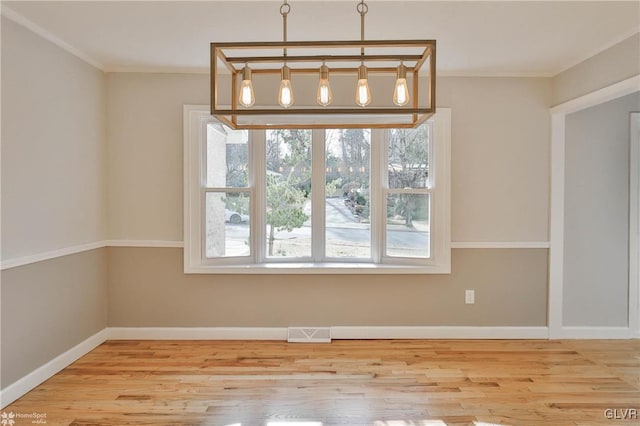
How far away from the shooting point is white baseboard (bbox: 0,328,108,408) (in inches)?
103

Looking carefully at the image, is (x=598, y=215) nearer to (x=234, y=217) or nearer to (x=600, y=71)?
(x=600, y=71)

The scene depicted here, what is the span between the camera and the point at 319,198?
3895mm

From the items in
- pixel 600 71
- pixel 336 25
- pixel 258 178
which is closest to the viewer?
pixel 336 25

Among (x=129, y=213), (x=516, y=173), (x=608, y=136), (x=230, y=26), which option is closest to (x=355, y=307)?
(x=516, y=173)

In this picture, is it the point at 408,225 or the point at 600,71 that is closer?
the point at 600,71

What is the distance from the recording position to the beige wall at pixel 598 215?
378 centimetres

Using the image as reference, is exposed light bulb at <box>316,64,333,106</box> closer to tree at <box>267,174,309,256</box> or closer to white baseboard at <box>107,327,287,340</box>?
tree at <box>267,174,309,256</box>

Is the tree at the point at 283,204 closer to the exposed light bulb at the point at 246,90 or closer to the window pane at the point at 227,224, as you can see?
the window pane at the point at 227,224

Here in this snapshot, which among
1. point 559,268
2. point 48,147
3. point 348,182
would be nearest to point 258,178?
point 348,182

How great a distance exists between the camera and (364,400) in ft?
8.75

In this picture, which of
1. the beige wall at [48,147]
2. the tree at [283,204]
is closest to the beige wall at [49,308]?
the beige wall at [48,147]

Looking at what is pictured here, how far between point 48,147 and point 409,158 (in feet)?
9.67

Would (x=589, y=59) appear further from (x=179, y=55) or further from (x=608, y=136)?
(x=179, y=55)

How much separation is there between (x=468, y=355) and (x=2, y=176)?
11.9 feet
